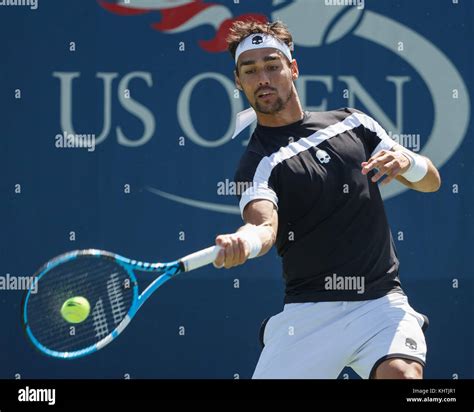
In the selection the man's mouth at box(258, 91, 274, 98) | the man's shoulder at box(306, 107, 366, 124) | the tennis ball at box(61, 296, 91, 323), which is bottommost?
the tennis ball at box(61, 296, 91, 323)

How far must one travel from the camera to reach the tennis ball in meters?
4.18

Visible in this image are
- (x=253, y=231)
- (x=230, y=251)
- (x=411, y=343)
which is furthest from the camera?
(x=411, y=343)

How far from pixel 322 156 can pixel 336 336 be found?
0.74 metres

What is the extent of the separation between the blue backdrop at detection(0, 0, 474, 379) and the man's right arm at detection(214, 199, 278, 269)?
2.18m

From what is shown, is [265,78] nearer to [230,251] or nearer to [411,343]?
[230,251]

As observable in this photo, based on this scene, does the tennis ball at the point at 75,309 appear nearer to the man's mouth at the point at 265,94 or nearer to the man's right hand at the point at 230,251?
the man's right hand at the point at 230,251

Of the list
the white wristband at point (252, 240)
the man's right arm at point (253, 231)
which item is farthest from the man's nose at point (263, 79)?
the white wristband at point (252, 240)

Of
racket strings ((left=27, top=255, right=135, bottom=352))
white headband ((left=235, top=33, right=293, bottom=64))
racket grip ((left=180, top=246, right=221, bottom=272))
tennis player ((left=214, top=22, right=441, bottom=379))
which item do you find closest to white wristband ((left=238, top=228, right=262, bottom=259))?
racket grip ((left=180, top=246, right=221, bottom=272))

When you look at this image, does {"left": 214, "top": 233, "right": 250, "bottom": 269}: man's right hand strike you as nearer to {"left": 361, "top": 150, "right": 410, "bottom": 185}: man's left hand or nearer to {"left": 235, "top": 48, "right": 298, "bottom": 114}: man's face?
{"left": 361, "top": 150, "right": 410, "bottom": 185}: man's left hand

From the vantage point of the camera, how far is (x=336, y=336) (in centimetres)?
435

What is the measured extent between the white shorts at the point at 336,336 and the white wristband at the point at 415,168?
49 cm

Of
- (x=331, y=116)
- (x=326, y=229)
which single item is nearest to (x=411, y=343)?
(x=326, y=229)
